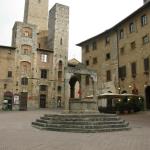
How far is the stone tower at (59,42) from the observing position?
45.4 meters

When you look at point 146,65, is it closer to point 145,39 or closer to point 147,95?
point 145,39

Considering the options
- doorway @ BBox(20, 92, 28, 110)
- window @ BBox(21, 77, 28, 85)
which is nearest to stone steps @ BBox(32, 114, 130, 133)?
doorway @ BBox(20, 92, 28, 110)

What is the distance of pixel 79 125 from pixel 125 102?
50.5 ft

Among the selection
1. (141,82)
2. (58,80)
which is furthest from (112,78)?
(58,80)

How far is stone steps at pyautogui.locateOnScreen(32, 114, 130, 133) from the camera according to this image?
1323 centimetres

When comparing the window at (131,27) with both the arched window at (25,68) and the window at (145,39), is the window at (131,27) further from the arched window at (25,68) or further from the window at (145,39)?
the arched window at (25,68)

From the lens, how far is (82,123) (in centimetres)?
1355

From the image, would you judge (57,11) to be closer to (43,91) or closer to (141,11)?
(43,91)

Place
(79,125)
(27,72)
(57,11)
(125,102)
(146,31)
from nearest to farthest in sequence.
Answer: (79,125), (125,102), (146,31), (27,72), (57,11)

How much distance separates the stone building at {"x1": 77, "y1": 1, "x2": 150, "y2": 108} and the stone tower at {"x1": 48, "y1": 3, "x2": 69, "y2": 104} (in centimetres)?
634

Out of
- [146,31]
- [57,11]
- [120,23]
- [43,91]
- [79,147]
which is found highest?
[57,11]

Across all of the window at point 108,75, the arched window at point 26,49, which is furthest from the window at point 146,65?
the arched window at point 26,49

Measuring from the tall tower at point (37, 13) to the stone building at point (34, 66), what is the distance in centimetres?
832

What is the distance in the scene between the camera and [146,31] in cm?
2981
